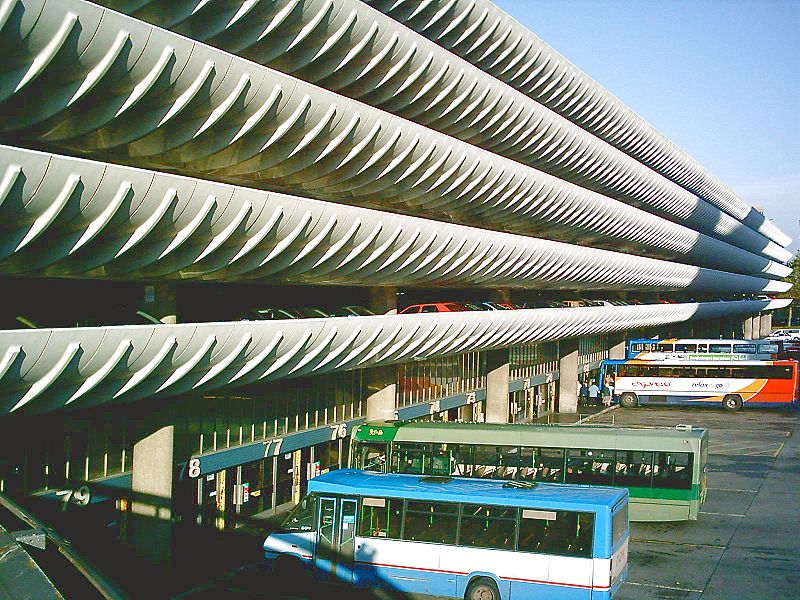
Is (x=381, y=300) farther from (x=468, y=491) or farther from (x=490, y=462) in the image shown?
(x=468, y=491)

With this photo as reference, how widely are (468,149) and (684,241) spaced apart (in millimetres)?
39769

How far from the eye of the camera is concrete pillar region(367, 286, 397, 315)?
32719 mm

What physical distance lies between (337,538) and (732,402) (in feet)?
142

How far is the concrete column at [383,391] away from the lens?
3406 cm

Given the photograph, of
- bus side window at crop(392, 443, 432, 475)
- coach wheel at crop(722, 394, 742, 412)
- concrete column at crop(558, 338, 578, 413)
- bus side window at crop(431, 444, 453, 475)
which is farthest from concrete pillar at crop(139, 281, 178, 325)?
coach wheel at crop(722, 394, 742, 412)

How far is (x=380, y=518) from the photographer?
1966 cm

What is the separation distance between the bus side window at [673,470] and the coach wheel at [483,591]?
32.8ft

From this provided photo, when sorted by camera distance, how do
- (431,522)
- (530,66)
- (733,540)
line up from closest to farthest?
(431,522)
(733,540)
(530,66)

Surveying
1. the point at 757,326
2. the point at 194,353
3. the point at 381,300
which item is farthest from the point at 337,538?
the point at 757,326

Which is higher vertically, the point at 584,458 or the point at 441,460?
the point at 584,458

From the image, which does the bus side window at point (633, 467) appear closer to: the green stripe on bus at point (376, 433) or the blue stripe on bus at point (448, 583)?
the green stripe on bus at point (376, 433)

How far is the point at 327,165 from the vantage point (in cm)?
2383

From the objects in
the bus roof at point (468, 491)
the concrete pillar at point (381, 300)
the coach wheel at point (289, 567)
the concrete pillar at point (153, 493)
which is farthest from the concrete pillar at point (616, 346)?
the coach wheel at point (289, 567)

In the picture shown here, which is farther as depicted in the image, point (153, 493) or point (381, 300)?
point (381, 300)
